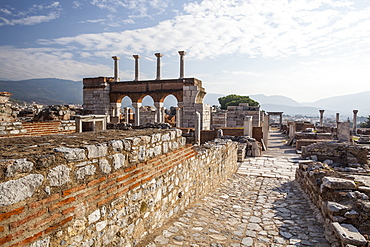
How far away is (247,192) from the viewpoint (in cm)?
692

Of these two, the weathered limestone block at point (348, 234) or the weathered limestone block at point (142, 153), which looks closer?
the weathered limestone block at point (142, 153)

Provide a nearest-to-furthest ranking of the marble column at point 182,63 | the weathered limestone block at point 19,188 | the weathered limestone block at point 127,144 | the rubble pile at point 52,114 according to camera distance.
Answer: the weathered limestone block at point 19,188 → the weathered limestone block at point 127,144 → the rubble pile at point 52,114 → the marble column at point 182,63

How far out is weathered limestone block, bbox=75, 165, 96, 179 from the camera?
229cm

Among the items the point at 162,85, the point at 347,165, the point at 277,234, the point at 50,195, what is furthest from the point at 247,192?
the point at 162,85

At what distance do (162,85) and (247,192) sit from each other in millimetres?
15114

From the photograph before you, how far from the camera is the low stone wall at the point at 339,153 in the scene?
34.6ft

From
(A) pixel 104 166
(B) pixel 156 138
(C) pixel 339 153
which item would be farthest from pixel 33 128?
(C) pixel 339 153

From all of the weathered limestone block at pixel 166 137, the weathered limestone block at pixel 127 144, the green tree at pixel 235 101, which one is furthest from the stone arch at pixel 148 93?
the green tree at pixel 235 101

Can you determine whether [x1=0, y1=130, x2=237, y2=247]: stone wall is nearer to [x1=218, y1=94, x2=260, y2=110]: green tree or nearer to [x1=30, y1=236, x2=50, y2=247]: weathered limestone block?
[x1=30, y1=236, x2=50, y2=247]: weathered limestone block

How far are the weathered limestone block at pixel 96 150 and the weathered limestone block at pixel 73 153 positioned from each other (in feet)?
0.27

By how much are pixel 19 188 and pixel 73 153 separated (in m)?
0.57

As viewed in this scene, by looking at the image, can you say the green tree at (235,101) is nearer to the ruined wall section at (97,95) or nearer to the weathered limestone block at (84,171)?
the ruined wall section at (97,95)

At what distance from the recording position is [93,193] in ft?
8.02

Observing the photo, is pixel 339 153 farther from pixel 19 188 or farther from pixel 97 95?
pixel 97 95
